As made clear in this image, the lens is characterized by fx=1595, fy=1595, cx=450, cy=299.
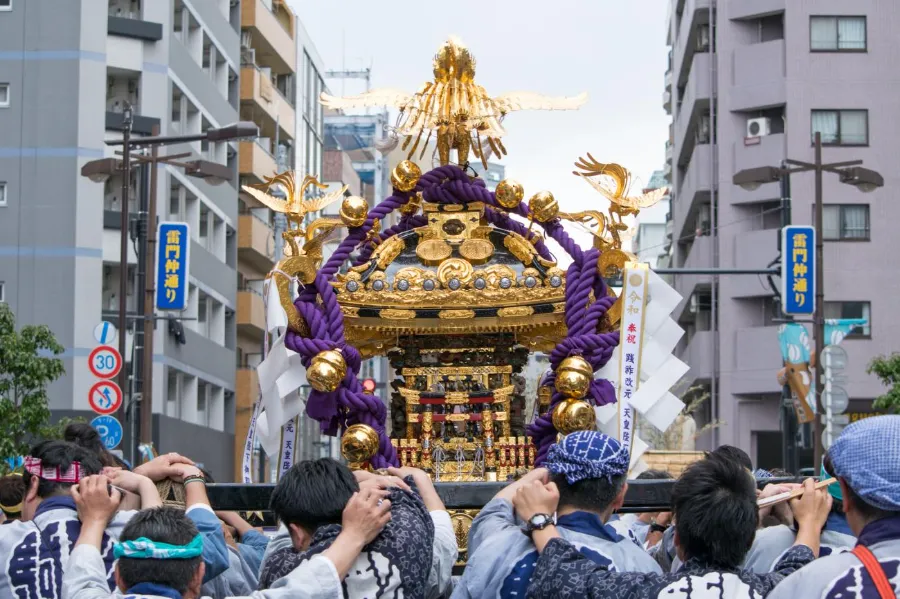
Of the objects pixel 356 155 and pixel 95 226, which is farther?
pixel 356 155

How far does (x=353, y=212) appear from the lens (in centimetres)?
866

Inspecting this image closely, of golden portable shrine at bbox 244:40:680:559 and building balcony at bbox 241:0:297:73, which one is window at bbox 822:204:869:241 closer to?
building balcony at bbox 241:0:297:73

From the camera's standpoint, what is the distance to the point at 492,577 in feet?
14.9

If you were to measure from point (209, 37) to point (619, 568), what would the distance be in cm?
3320

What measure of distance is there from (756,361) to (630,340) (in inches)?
1076

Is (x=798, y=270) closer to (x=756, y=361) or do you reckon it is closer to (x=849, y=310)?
(x=849, y=310)

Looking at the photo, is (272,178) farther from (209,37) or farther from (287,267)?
(209,37)

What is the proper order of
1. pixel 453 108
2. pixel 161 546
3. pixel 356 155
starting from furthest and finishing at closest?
1. pixel 356 155
2. pixel 453 108
3. pixel 161 546

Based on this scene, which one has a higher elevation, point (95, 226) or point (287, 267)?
point (95, 226)

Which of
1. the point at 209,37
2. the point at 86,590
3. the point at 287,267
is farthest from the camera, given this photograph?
the point at 209,37

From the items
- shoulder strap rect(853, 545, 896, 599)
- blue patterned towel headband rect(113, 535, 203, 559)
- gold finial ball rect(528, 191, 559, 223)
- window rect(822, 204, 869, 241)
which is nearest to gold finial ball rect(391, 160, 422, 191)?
gold finial ball rect(528, 191, 559, 223)

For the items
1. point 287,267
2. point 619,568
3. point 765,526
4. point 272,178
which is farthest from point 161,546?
point 272,178

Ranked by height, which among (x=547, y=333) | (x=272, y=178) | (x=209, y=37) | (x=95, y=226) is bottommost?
(x=547, y=333)

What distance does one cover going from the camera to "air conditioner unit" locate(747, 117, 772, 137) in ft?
116
